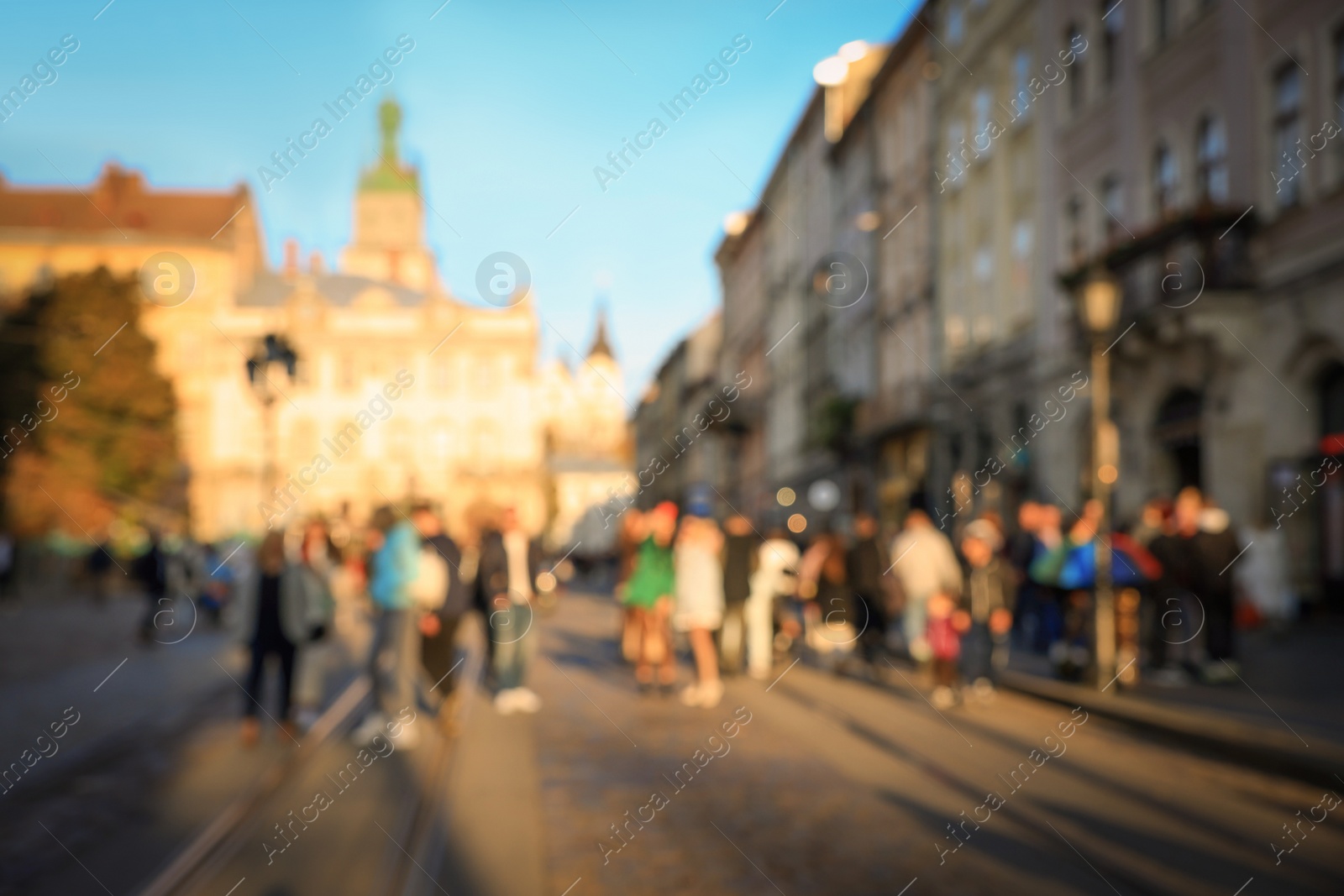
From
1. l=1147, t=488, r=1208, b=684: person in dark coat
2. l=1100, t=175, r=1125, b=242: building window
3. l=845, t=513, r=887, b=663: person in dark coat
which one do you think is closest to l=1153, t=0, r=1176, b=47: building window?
l=1100, t=175, r=1125, b=242: building window

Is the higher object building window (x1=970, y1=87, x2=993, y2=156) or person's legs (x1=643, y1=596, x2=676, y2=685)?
building window (x1=970, y1=87, x2=993, y2=156)

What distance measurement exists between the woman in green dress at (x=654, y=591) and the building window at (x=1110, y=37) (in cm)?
1541

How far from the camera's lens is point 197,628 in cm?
3141

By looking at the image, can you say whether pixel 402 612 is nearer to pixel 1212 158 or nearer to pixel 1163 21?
pixel 1212 158

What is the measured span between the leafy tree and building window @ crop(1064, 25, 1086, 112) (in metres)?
31.4

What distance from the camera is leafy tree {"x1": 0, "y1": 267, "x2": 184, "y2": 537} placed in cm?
4753

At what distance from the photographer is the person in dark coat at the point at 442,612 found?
1273cm

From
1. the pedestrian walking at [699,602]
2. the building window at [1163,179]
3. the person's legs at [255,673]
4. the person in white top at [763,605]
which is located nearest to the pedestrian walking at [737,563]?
the person in white top at [763,605]

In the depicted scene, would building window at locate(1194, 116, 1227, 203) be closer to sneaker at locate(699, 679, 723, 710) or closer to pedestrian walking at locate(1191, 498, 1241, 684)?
pedestrian walking at locate(1191, 498, 1241, 684)

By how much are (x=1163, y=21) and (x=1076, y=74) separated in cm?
388

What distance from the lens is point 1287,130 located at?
20.5 metres

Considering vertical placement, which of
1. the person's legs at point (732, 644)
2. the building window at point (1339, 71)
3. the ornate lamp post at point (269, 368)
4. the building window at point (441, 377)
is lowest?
the person's legs at point (732, 644)

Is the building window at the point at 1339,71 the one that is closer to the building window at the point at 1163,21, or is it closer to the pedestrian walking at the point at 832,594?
the building window at the point at 1163,21

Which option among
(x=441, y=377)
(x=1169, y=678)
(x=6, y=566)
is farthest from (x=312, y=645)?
(x=441, y=377)
